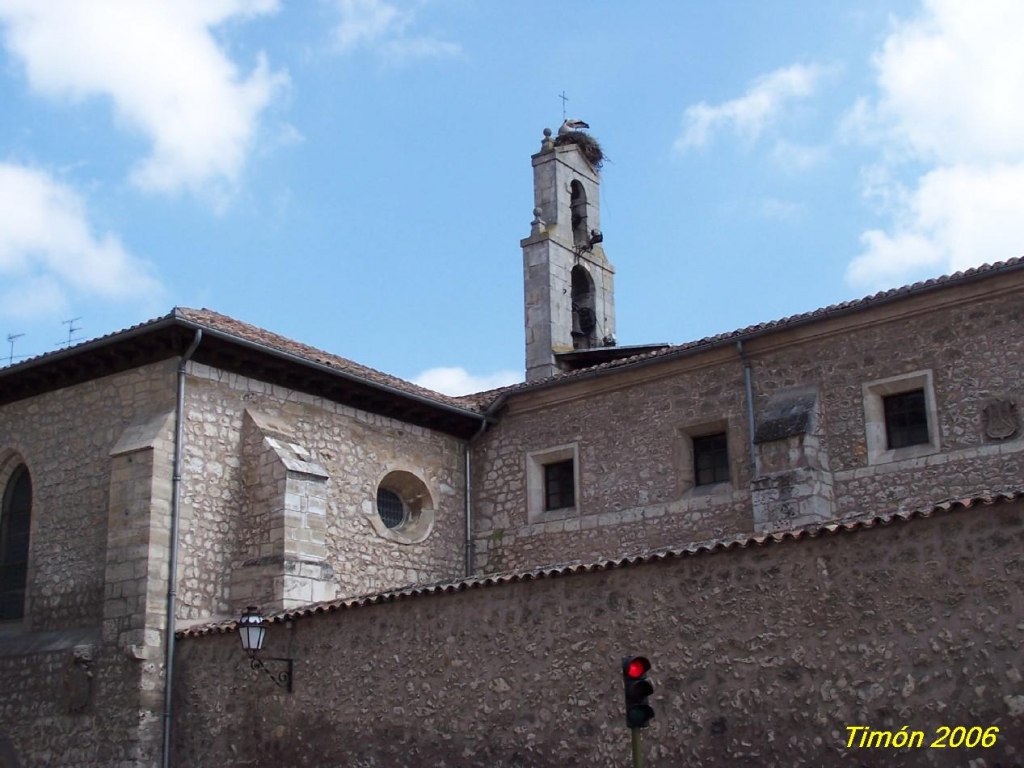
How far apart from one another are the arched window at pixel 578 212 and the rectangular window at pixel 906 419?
9.67m

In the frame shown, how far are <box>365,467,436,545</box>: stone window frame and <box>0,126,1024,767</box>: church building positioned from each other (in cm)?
3

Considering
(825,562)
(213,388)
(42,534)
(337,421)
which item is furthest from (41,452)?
(825,562)

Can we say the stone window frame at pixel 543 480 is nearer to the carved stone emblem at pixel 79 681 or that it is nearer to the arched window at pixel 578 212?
the carved stone emblem at pixel 79 681

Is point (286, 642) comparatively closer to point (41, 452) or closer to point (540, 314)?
point (41, 452)

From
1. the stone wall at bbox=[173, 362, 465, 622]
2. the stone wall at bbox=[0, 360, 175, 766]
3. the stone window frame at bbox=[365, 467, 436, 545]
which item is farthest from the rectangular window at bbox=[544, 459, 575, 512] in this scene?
the stone wall at bbox=[0, 360, 175, 766]

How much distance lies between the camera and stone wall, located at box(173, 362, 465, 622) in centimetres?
1579

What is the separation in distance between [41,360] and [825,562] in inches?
413

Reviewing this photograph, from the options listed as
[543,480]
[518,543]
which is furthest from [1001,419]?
[518,543]

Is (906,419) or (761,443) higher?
(906,419)

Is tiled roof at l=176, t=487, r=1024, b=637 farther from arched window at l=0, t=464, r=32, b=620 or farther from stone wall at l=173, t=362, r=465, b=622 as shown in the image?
arched window at l=0, t=464, r=32, b=620

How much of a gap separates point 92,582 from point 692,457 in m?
7.64

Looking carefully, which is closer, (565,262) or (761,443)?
(761,443)

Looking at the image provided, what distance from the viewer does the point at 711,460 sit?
1686 centimetres

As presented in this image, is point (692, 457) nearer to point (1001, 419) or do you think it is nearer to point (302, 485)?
point (1001, 419)
